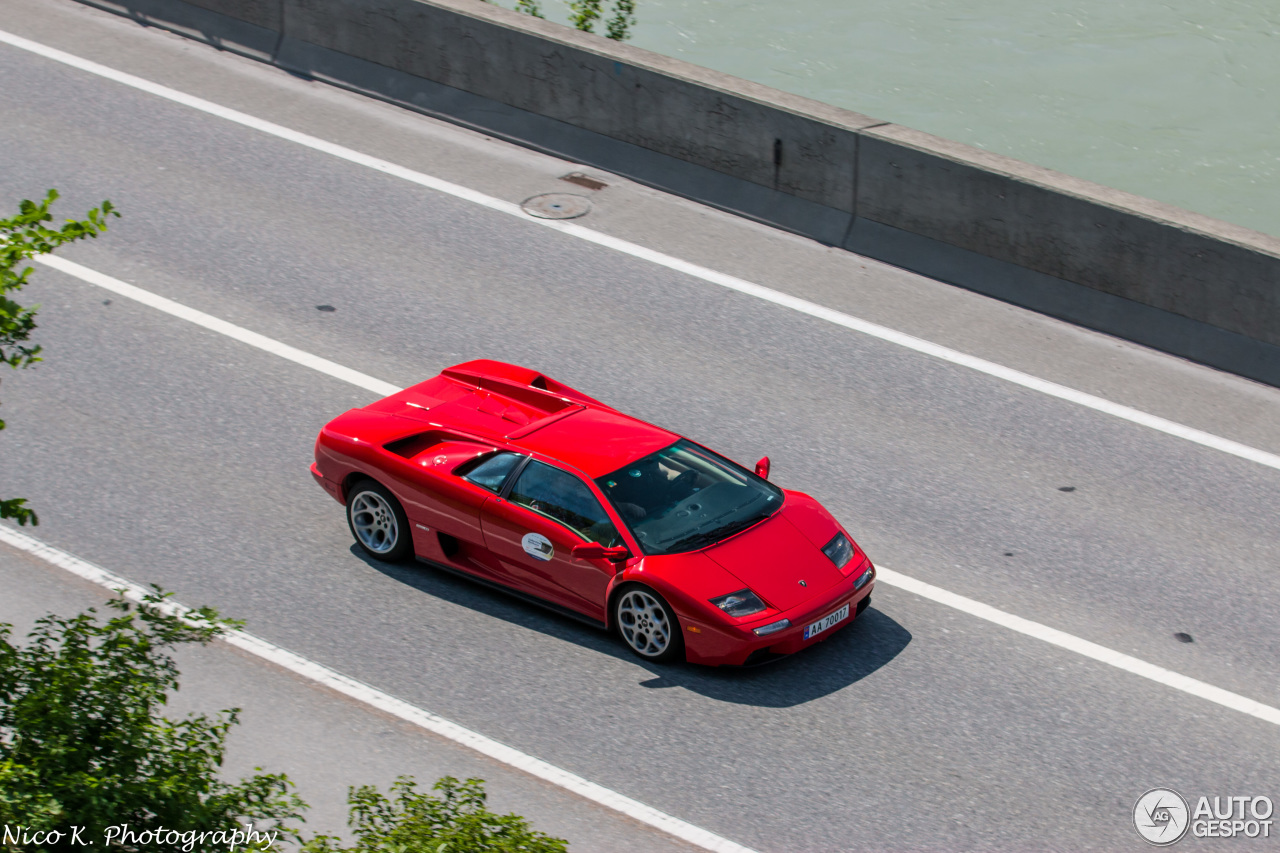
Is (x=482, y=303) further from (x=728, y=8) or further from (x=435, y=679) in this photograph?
(x=728, y=8)

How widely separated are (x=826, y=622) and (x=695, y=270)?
5923mm

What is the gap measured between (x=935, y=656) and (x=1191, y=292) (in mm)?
5442

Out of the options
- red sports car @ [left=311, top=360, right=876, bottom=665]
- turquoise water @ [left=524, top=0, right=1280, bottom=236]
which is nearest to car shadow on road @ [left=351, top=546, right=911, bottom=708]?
red sports car @ [left=311, top=360, right=876, bottom=665]

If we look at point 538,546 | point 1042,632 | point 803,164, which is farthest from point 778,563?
point 803,164

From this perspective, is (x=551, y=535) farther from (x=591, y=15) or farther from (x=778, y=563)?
(x=591, y=15)

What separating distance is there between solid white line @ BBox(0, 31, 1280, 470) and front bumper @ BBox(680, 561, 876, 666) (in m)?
4.37

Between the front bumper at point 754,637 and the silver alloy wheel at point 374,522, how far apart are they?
2.42m

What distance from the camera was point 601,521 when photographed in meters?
9.45

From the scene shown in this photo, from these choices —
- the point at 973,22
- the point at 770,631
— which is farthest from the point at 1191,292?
the point at 973,22

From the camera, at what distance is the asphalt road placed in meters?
8.70

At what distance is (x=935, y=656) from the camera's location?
9.55 meters

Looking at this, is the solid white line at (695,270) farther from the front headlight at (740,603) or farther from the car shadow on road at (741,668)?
the front headlight at (740,603)

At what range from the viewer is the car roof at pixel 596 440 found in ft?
31.9

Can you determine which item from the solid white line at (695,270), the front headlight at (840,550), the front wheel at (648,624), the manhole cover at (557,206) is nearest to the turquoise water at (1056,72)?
the manhole cover at (557,206)
